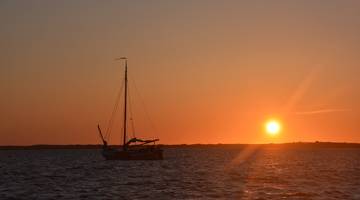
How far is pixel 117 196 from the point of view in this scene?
62.0 m

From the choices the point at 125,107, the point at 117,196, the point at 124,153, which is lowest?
the point at 117,196

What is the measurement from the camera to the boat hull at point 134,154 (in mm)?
143625

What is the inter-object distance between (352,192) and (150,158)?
87.0 metres

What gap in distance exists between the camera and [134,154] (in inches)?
5664

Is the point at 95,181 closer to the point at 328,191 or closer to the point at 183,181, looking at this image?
the point at 183,181

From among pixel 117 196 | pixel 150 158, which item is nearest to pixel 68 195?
pixel 117 196

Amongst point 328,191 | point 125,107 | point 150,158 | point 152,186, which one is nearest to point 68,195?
point 152,186

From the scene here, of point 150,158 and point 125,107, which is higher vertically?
point 125,107

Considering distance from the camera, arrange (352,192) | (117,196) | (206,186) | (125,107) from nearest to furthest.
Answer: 1. (117,196)
2. (352,192)
3. (206,186)
4. (125,107)

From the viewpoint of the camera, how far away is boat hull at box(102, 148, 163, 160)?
144 meters

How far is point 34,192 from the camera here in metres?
67.4

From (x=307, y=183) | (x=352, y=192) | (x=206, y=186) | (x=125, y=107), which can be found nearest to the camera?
(x=352, y=192)

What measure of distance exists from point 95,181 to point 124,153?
60.3m

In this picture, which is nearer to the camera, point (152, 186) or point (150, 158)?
A: point (152, 186)
